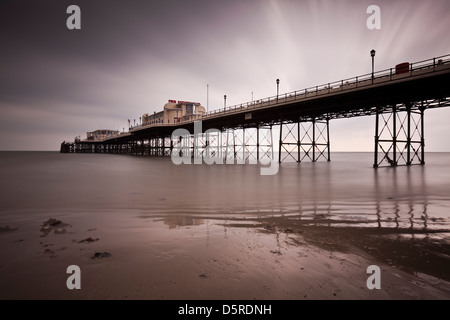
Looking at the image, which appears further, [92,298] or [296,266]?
[296,266]

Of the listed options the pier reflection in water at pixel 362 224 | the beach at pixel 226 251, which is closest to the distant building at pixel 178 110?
the pier reflection in water at pixel 362 224

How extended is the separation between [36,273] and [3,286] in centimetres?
34

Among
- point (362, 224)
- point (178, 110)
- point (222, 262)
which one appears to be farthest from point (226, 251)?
point (178, 110)

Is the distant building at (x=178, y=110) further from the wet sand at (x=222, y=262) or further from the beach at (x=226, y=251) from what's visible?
the wet sand at (x=222, y=262)

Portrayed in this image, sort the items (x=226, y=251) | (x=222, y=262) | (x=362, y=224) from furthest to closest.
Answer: (x=362, y=224) < (x=226, y=251) < (x=222, y=262)

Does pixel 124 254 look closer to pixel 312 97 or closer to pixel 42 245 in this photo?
pixel 42 245

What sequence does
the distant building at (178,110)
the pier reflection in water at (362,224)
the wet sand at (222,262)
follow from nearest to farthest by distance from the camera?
the wet sand at (222,262)
the pier reflection in water at (362,224)
the distant building at (178,110)

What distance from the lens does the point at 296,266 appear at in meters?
3.33

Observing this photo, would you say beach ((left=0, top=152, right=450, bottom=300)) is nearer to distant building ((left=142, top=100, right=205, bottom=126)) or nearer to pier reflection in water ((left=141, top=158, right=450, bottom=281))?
pier reflection in water ((left=141, top=158, right=450, bottom=281))

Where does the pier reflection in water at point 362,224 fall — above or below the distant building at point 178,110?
below

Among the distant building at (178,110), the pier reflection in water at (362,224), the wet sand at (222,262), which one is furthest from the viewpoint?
the distant building at (178,110)

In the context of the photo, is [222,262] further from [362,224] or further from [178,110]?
[178,110]
